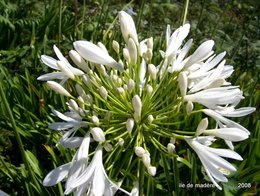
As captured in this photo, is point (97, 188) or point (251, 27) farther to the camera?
point (251, 27)

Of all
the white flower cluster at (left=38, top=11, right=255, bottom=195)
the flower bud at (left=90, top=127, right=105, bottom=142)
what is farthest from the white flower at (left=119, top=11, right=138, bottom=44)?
the flower bud at (left=90, top=127, right=105, bottom=142)

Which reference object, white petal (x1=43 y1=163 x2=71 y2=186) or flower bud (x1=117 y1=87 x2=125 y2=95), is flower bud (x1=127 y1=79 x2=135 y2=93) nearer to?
flower bud (x1=117 y1=87 x2=125 y2=95)

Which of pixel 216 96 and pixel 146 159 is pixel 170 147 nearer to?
pixel 146 159

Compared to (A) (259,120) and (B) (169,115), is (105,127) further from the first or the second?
(A) (259,120)

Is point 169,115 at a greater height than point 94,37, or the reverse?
point 169,115

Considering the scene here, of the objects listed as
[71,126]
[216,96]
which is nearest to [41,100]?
[71,126]

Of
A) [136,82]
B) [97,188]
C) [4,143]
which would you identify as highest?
[136,82]

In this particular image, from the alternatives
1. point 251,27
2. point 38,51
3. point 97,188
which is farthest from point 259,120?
point 251,27
